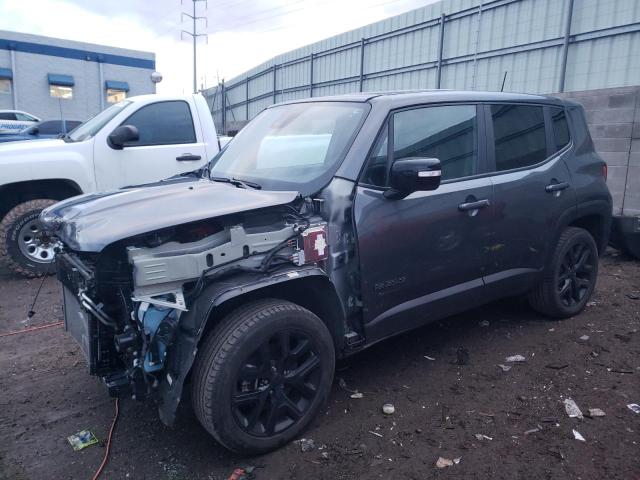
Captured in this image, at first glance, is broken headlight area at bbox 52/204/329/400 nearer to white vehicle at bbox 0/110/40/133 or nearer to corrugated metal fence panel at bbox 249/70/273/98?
white vehicle at bbox 0/110/40/133

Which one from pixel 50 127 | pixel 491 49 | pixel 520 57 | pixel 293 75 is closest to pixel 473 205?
pixel 520 57

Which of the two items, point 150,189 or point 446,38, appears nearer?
point 150,189

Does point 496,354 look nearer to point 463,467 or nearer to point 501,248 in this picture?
point 501,248

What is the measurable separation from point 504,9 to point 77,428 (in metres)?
11.2

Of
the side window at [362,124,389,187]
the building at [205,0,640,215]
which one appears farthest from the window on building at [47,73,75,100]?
the side window at [362,124,389,187]

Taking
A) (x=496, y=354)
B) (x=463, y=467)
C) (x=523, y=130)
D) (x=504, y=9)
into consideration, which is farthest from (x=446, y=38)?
(x=463, y=467)

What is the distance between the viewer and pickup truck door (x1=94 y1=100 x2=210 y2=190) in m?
5.84

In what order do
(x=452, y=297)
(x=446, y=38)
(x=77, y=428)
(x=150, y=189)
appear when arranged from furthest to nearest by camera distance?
(x=446, y=38), (x=452, y=297), (x=150, y=189), (x=77, y=428)

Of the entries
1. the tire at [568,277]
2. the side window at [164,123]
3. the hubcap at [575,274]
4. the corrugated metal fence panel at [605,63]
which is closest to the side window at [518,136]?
the tire at [568,277]

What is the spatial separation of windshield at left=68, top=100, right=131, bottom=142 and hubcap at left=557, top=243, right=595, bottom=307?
16.6 feet

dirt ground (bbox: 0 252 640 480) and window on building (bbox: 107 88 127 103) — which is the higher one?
window on building (bbox: 107 88 127 103)

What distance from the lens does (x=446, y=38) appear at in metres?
12.2

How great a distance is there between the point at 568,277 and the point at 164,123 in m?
4.72

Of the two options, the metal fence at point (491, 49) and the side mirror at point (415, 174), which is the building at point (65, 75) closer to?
the metal fence at point (491, 49)
